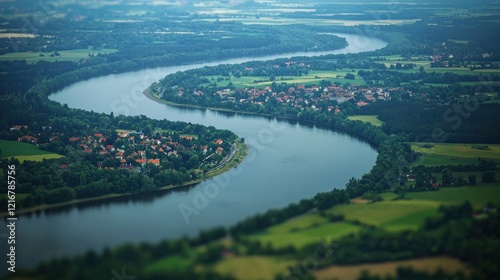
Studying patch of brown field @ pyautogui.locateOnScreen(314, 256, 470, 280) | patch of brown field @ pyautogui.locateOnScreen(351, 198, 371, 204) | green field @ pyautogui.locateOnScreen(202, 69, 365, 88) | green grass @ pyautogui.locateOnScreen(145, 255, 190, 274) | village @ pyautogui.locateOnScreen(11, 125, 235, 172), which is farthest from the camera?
green field @ pyautogui.locateOnScreen(202, 69, 365, 88)

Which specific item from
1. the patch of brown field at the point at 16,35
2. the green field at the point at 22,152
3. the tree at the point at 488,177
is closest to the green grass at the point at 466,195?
the tree at the point at 488,177

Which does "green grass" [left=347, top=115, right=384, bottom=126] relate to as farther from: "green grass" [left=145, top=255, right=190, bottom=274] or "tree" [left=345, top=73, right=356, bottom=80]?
"green grass" [left=145, top=255, right=190, bottom=274]

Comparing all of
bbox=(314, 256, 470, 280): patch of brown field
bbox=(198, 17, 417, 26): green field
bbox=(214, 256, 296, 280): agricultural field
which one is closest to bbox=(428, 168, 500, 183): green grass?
bbox=(314, 256, 470, 280): patch of brown field

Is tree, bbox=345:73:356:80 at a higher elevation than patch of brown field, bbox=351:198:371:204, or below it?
higher

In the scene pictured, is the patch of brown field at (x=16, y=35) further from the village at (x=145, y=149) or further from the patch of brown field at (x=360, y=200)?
the patch of brown field at (x=360, y=200)

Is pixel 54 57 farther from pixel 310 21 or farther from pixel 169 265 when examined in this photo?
pixel 169 265

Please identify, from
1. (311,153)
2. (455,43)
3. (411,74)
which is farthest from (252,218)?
(455,43)

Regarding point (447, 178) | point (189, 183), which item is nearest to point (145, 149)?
point (189, 183)
